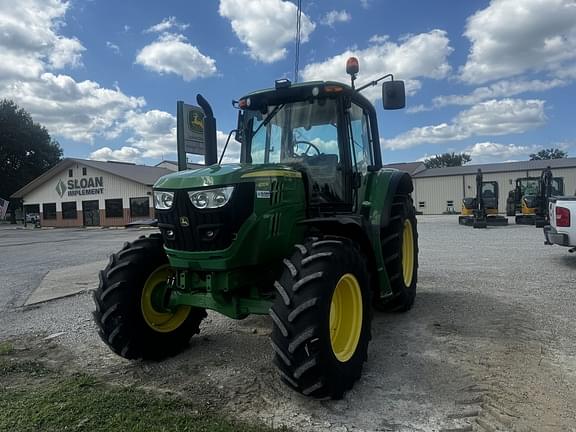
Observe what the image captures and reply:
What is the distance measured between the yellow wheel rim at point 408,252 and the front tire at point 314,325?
271cm

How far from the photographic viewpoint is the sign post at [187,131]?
27.0 ft

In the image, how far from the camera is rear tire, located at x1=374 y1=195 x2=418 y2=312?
204 inches

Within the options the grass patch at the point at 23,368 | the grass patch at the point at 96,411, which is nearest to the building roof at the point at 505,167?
the grass patch at the point at 23,368

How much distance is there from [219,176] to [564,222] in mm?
7886

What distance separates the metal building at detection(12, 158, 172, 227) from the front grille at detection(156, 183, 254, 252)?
3220cm

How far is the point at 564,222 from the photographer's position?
29.2 feet

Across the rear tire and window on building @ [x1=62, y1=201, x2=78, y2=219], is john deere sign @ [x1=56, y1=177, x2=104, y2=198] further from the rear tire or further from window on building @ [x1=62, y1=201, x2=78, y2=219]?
the rear tire

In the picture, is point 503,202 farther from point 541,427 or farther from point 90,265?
point 541,427

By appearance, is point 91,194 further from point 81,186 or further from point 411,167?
point 411,167

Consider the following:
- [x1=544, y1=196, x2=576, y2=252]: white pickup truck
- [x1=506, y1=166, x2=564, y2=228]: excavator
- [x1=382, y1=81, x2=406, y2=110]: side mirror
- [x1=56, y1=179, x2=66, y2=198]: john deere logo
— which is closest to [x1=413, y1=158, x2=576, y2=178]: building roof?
[x1=506, y1=166, x2=564, y2=228]: excavator

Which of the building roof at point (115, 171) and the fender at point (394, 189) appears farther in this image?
the building roof at point (115, 171)

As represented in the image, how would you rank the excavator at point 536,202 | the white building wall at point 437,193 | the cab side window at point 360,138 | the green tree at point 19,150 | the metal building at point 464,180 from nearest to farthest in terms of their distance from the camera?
the cab side window at point 360,138
the excavator at point 536,202
the metal building at point 464,180
the white building wall at point 437,193
the green tree at point 19,150

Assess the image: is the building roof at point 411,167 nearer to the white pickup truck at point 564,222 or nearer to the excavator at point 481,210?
the excavator at point 481,210

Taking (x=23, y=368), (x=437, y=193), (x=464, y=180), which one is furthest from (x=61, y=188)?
(x=23, y=368)
